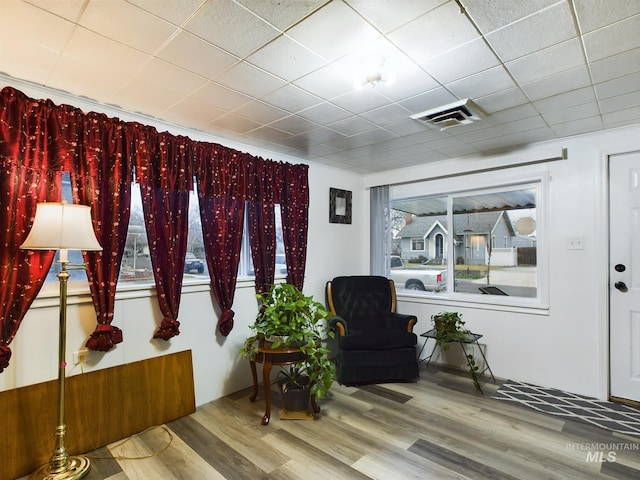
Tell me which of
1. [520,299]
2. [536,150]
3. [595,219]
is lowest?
[520,299]

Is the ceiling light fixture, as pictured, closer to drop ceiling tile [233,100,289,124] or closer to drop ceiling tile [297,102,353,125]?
drop ceiling tile [297,102,353,125]

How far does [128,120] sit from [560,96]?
2.93m

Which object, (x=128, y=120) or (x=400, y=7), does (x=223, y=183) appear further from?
(x=400, y=7)

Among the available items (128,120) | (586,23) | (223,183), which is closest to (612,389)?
(586,23)

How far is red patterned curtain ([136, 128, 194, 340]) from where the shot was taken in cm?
244

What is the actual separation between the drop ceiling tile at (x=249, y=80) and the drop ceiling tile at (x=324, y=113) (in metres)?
0.37

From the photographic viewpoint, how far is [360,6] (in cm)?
138

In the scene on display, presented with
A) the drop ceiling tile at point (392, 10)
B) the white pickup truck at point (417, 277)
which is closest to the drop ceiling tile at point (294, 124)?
the drop ceiling tile at point (392, 10)

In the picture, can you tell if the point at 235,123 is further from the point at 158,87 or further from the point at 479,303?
the point at 479,303

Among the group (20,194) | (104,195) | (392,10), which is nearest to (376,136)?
(392,10)

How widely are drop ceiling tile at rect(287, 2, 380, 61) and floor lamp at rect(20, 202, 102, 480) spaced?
1420mm

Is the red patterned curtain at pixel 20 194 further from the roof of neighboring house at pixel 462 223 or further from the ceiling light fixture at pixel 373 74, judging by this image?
the roof of neighboring house at pixel 462 223

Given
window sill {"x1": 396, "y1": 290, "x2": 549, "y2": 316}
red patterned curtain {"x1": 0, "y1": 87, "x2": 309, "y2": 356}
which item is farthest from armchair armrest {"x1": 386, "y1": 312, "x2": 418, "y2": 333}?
red patterned curtain {"x1": 0, "y1": 87, "x2": 309, "y2": 356}

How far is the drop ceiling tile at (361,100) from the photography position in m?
2.13
